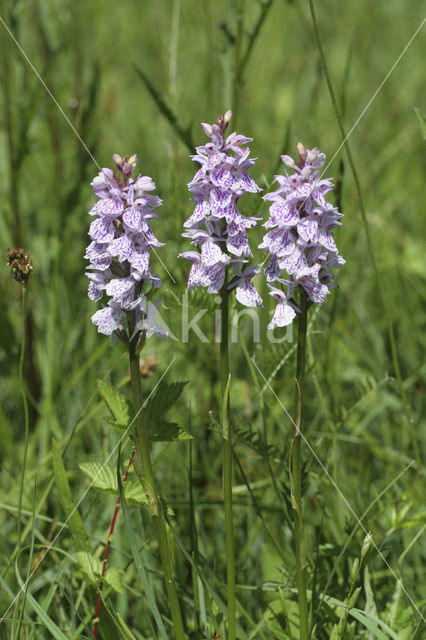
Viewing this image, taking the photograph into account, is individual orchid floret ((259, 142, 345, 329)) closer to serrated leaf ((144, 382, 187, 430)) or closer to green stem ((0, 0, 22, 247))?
serrated leaf ((144, 382, 187, 430))

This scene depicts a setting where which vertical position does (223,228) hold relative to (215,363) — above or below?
above

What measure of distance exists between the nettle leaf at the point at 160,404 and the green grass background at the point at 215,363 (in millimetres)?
227

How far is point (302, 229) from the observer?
55.9 inches

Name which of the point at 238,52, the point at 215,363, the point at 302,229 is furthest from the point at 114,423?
the point at 238,52

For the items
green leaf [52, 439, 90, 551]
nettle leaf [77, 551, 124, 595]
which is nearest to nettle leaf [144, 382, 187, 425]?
green leaf [52, 439, 90, 551]

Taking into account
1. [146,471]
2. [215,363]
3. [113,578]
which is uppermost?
[215,363]

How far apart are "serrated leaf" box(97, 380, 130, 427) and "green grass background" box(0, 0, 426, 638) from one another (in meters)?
0.27

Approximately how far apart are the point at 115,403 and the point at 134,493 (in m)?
0.23

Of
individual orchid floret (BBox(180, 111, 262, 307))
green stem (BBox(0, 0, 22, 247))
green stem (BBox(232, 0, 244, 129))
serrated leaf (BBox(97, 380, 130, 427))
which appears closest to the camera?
individual orchid floret (BBox(180, 111, 262, 307))

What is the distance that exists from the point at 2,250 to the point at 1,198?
686 mm

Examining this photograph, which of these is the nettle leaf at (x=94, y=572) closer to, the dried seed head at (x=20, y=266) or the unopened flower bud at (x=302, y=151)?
the dried seed head at (x=20, y=266)

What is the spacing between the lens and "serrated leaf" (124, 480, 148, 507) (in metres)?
1.71

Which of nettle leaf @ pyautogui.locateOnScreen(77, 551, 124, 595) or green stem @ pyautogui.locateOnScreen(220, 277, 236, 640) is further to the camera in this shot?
nettle leaf @ pyautogui.locateOnScreen(77, 551, 124, 595)

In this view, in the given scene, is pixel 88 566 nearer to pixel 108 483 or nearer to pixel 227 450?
pixel 108 483
